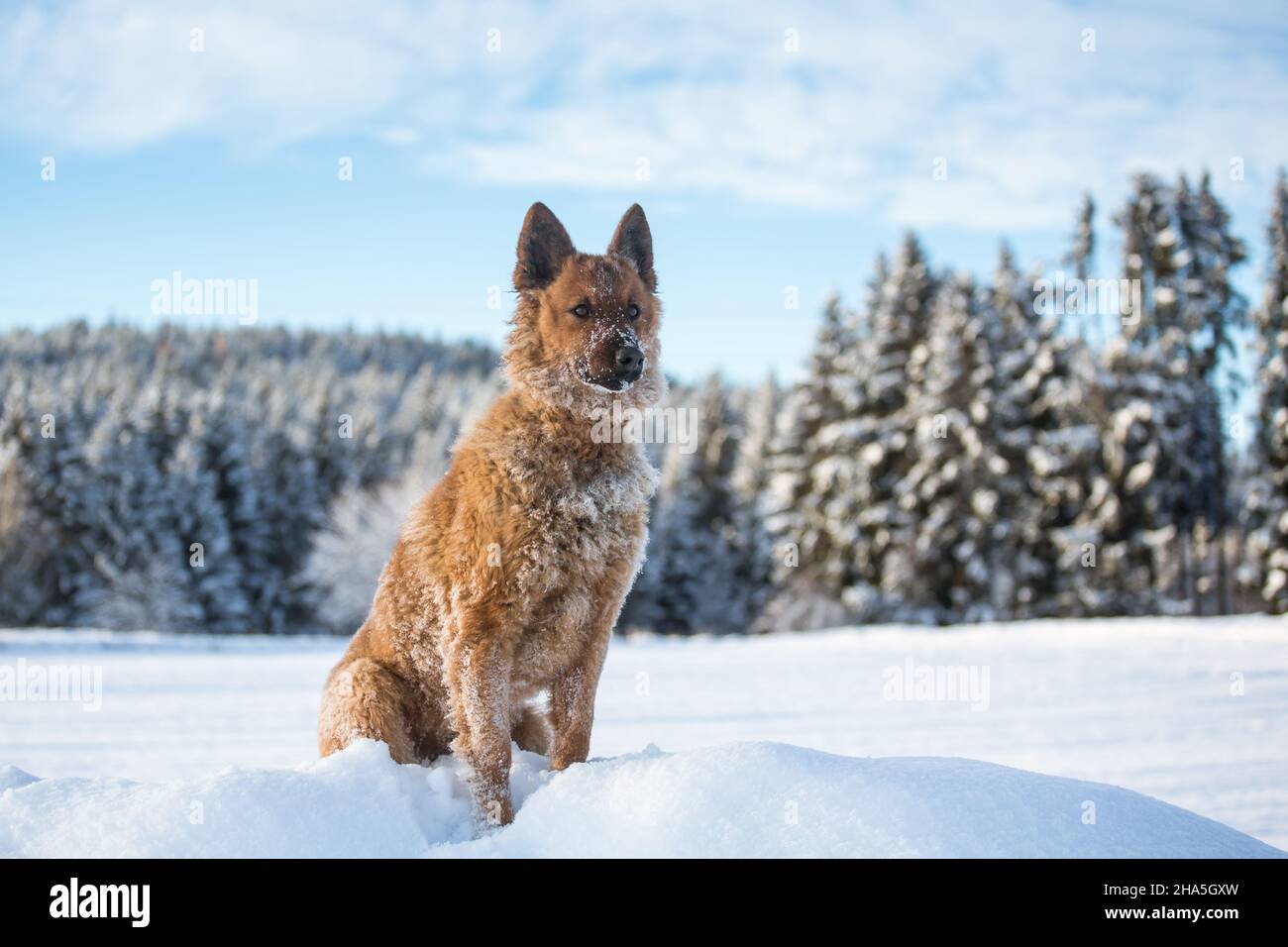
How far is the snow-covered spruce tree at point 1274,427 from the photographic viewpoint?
30.9 m

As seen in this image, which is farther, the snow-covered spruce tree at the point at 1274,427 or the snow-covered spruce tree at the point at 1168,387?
the snow-covered spruce tree at the point at 1168,387

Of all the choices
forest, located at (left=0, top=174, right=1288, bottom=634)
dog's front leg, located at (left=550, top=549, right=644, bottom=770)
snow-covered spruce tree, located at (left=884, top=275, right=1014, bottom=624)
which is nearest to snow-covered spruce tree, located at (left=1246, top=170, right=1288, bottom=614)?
forest, located at (left=0, top=174, right=1288, bottom=634)

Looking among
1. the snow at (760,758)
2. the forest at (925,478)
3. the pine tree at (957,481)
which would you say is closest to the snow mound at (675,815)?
the snow at (760,758)

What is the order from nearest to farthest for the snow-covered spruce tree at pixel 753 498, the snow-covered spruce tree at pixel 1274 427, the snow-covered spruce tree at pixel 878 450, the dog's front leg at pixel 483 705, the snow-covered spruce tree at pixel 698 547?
the dog's front leg at pixel 483 705
the snow-covered spruce tree at pixel 1274 427
the snow-covered spruce tree at pixel 878 450
the snow-covered spruce tree at pixel 753 498
the snow-covered spruce tree at pixel 698 547

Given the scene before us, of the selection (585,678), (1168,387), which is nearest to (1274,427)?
(1168,387)

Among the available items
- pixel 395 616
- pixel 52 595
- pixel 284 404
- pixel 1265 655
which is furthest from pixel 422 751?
pixel 284 404

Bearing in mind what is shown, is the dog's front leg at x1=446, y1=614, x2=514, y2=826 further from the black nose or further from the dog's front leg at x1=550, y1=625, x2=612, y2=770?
the black nose

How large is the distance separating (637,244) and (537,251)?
56 centimetres

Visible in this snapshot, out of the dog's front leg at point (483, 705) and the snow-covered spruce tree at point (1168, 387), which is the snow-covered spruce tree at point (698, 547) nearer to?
the snow-covered spruce tree at point (1168, 387)

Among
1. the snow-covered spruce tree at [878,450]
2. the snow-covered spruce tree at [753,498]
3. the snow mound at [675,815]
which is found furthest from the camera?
the snow-covered spruce tree at [753,498]

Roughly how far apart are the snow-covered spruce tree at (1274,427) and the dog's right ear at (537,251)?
32.6 m

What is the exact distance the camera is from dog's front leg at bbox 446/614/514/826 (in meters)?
4.18

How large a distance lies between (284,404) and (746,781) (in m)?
63.0

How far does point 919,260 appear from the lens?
3812 centimetres
